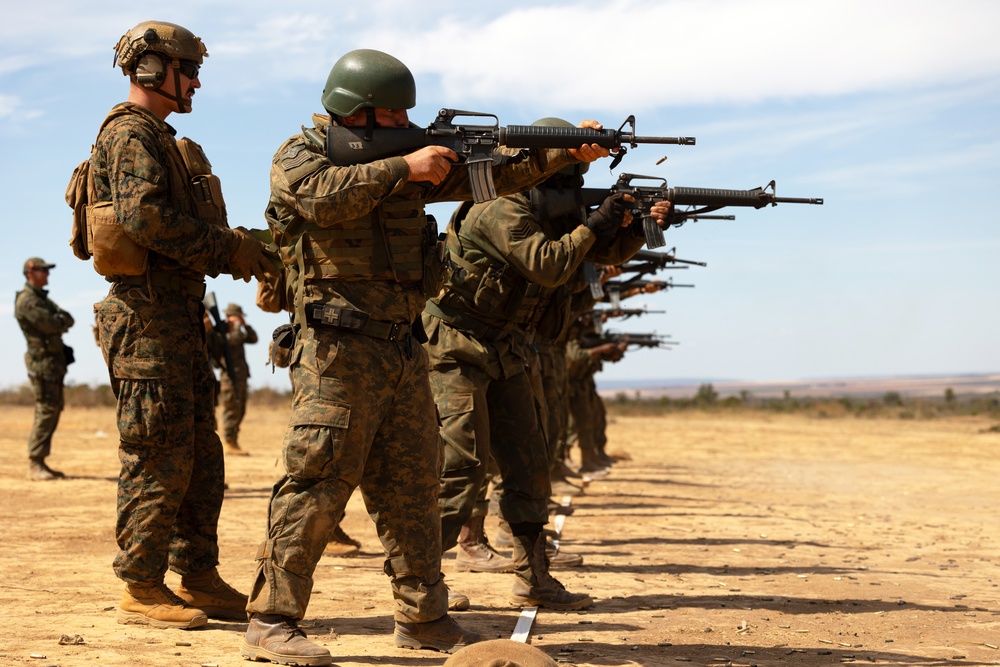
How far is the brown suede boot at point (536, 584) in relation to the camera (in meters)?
6.46

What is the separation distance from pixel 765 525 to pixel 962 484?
6378mm

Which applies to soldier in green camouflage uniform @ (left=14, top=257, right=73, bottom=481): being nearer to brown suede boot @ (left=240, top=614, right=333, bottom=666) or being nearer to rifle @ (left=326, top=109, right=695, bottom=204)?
brown suede boot @ (left=240, top=614, right=333, bottom=666)

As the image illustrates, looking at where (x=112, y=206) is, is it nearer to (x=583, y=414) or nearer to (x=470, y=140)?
(x=470, y=140)

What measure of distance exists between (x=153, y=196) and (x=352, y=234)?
1.08 meters

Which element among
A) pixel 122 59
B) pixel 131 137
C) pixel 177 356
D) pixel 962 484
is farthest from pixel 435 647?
pixel 962 484

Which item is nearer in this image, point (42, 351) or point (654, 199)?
point (654, 199)

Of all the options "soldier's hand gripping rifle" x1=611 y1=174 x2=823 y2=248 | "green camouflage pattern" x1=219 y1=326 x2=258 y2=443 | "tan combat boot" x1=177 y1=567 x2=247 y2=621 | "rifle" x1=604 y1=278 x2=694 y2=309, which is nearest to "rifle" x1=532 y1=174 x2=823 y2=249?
"soldier's hand gripping rifle" x1=611 y1=174 x2=823 y2=248

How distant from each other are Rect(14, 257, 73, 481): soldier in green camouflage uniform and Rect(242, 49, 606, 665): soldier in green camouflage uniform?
31.8ft

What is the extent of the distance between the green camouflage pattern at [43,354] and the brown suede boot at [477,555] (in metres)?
7.64

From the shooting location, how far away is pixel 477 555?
7945mm

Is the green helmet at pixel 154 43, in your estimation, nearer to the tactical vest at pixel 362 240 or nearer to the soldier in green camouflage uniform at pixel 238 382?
the tactical vest at pixel 362 240

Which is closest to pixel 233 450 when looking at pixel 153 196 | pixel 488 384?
pixel 488 384

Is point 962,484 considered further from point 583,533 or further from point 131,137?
point 131,137

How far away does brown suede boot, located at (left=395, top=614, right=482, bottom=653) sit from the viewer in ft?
17.1
